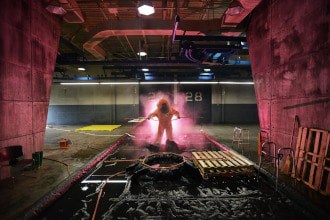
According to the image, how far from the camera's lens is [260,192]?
470cm

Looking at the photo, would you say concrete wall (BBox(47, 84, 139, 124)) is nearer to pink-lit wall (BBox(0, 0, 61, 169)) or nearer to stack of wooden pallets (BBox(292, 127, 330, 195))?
pink-lit wall (BBox(0, 0, 61, 169))

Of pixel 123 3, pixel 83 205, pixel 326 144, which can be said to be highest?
pixel 123 3

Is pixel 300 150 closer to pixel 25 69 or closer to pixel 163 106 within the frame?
pixel 163 106

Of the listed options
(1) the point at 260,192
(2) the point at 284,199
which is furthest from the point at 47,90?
(2) the point at 284,199

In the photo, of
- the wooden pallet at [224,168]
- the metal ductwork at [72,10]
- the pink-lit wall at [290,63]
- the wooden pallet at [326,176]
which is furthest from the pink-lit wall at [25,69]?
the wooden pallet at [326,176]

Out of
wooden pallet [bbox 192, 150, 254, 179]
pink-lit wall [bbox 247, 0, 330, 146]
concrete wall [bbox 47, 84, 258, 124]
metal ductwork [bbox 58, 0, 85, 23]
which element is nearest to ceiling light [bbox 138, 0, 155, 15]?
metal ductwork [bbox 58, 0, 85, 23]

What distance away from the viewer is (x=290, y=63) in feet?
18.2

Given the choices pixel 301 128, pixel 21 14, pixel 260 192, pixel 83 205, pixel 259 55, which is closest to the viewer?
pixel 83 205

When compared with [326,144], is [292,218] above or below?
below

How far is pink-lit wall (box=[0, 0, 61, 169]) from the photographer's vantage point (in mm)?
5320

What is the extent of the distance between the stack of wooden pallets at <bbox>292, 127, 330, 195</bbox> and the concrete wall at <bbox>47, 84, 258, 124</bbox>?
14.4 m

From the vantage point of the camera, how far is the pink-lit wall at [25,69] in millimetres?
5320

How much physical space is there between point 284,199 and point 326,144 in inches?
57.6

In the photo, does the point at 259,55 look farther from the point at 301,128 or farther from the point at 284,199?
the point at 284,199
